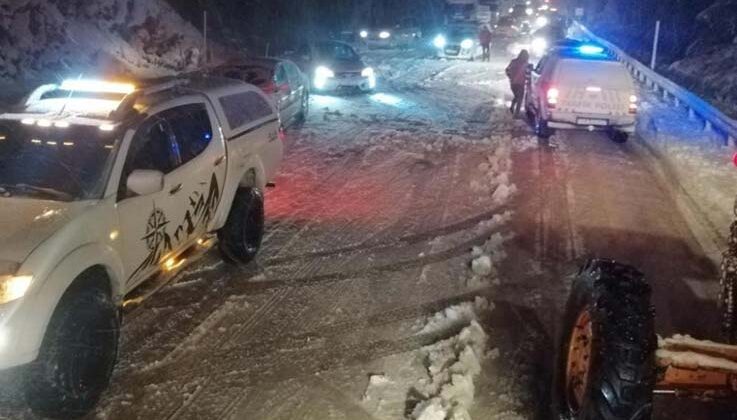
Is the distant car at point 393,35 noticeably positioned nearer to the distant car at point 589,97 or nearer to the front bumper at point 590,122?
the distant car at point 589,97

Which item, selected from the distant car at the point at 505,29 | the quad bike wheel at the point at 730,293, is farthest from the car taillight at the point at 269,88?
the distant car at the point at 505,29

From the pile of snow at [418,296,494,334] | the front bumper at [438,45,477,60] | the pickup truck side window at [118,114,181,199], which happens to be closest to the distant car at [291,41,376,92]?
the front bumper at [438,45,477,60]

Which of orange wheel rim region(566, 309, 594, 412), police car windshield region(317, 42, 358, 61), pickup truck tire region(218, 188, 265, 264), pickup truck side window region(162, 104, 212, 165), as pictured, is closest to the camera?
orange wheel rim region(566, 309, 594, 412)

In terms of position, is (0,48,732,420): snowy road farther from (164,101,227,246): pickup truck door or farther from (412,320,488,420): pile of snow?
(164,101,227,246): pickup truck door

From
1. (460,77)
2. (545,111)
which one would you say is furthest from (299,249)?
(460,77)

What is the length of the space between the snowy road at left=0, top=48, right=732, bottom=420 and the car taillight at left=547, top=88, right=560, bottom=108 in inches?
60.1

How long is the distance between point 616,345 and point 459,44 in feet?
108

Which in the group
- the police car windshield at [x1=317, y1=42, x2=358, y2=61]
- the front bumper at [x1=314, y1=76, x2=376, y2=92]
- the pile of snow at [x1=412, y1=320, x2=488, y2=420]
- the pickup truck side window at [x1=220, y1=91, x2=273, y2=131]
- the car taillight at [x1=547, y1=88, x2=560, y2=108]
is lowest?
the pile of snow at [x1=412, y1=320, x2=488, y2=420]

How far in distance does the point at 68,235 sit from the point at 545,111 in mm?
12358

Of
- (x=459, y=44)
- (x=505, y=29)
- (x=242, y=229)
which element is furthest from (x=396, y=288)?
(x=505, y=29)

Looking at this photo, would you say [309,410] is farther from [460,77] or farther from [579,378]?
[460,77]

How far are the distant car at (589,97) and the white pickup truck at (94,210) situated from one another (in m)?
9.53

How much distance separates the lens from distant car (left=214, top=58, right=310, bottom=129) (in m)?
15.4

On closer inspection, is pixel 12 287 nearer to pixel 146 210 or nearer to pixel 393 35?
pixel 146 210
